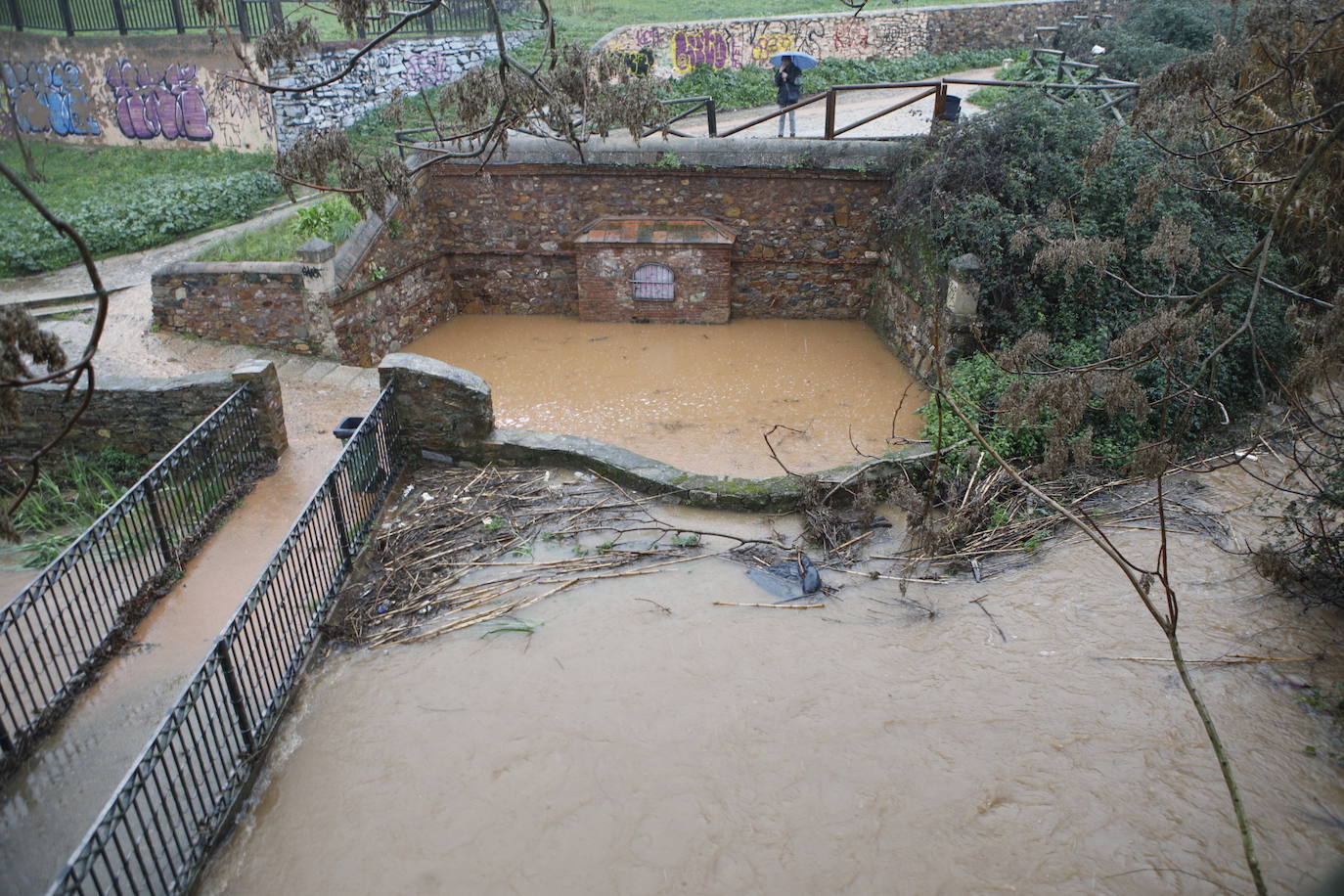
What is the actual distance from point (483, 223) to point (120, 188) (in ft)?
23.4

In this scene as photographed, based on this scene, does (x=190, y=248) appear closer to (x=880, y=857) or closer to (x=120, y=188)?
(x=120, y=188)

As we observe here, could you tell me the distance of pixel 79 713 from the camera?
19.4ft

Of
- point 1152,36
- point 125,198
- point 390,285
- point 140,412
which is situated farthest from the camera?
point 1152,36

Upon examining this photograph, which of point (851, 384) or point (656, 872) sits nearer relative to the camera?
point (656, 872)

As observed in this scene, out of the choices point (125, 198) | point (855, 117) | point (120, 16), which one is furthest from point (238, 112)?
point (855, 117)

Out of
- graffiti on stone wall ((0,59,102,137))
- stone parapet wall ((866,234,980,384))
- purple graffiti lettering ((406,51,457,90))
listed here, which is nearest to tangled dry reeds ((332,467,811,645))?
stone parapet wall ((866,234,980,384))

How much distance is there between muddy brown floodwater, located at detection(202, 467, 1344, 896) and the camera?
468 cm

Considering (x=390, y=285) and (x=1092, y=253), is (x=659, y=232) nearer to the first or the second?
(x=390, y=285)

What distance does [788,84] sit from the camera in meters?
15.1

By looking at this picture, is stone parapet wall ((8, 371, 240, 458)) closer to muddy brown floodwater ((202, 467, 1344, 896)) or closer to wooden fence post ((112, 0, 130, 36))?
muddy brown floodwater ((202, 467, 1344, 896))

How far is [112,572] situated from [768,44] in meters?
20.3

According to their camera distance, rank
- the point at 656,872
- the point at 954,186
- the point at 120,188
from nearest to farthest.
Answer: the point at 656,872, the point at 954,186, the point at 120,188

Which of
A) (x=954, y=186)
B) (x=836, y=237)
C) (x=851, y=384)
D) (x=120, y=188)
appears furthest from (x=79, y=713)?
(x=120, y=188)

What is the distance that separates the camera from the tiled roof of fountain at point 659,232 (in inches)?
553
